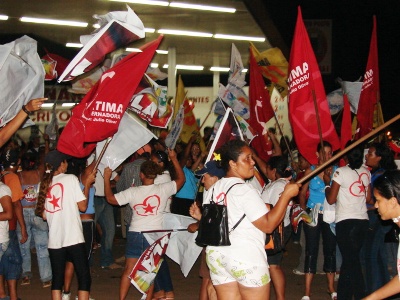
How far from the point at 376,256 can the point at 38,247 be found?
4540mm

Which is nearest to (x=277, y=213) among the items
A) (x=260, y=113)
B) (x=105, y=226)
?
(x=260, y=113)

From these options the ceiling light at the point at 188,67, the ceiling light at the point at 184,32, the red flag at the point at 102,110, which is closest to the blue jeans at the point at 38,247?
the red flag at the point at 102,110

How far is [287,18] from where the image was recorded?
4128cm

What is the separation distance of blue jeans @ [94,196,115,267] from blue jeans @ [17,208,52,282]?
1584 millimetres

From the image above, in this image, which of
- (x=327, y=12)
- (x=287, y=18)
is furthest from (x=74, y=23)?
(x=327, y=12)

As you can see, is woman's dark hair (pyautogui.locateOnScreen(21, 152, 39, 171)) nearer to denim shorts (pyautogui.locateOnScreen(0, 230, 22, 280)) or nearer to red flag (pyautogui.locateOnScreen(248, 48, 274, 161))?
denim shorts (pyautogui.locateOnScreen(0, 230, 22, 280))

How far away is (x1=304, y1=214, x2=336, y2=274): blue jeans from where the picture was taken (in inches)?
376

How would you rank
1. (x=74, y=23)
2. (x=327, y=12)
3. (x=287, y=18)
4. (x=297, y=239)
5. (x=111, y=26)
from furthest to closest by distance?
(x=327, y=12) → (x=287, y=18) → (x=74, y=23) → (x=297, y=239) → (x=111, y=26)

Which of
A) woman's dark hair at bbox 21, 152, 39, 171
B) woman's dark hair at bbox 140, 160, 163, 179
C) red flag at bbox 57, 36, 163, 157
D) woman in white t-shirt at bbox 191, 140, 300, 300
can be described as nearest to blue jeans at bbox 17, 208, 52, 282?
woman's dark hair at bbox 21, 152, 39, 171

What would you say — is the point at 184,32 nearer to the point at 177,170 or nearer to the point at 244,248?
the point at 177,170

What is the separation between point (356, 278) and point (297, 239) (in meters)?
5.50

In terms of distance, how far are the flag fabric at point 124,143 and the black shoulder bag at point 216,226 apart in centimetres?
285

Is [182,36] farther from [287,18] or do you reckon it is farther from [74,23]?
[287,18]

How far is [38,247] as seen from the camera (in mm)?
10406
